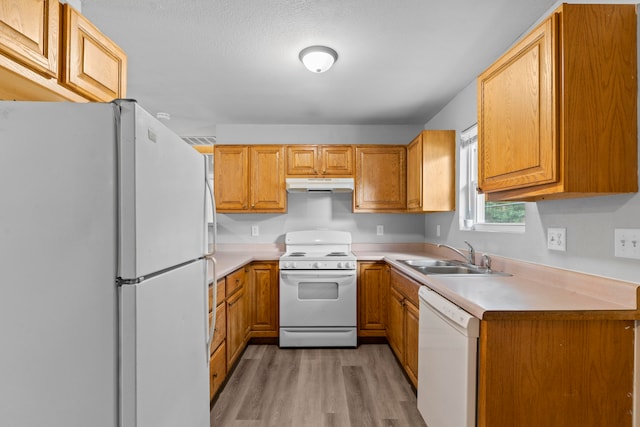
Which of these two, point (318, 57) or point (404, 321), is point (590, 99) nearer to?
point (318, 57)

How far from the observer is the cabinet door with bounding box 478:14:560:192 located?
4.14 ft

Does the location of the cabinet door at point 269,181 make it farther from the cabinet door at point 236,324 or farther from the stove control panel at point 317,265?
the cabinet door at point 236,324

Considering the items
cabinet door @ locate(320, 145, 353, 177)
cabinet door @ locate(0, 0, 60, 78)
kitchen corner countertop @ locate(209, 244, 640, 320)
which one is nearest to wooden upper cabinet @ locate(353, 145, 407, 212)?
cabinet door @ locate(320, 145, 353, 177)

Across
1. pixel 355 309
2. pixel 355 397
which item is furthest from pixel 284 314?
pixel 355 397

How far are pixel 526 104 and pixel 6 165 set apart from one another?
Result: 1.89 metres

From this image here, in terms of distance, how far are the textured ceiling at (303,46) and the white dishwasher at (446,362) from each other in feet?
5.08

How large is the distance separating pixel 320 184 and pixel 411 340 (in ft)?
5.90

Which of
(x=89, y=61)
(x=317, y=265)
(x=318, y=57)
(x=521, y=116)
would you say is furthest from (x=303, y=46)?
(x=317, y=265)

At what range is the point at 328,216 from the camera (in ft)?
12.3

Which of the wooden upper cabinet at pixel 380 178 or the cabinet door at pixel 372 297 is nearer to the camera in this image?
the cabinet door at pixel 372 297

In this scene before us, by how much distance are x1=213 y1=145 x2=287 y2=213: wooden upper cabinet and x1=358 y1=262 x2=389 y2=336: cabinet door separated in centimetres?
115

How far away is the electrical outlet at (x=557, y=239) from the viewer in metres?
1.57

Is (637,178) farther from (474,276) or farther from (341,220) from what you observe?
(341,220)

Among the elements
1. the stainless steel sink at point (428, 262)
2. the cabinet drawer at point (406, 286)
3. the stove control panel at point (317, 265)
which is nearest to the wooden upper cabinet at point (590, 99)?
the cabinet drawer at point (406, 286)
